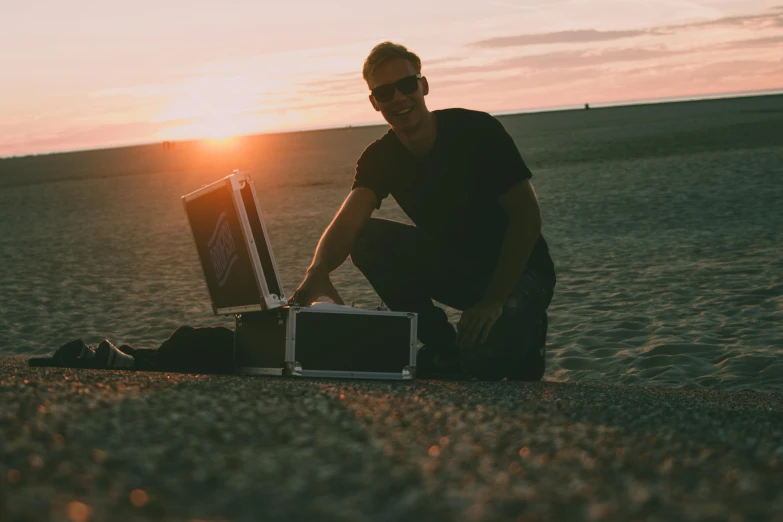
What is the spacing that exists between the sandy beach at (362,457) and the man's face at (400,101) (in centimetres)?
186

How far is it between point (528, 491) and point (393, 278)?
3.15 meters

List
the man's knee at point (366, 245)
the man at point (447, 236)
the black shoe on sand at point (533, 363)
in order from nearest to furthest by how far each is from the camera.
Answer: the man at point (447, 236), the black shoe on sand at point (533, 363), the man's knee at point (366, 245)

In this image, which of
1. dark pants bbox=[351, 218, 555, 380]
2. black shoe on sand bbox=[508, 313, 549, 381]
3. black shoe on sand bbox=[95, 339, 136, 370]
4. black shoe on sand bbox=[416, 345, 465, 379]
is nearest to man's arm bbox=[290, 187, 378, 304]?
dark pants bbox=[351, 218, 555, 380]

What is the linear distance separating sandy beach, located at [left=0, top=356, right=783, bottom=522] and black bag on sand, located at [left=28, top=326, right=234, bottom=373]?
101 cm

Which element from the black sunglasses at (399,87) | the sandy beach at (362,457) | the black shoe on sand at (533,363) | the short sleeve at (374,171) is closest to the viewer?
the sandy beach at (362,457)

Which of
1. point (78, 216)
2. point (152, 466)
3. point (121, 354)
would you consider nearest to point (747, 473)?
point (152, 466)

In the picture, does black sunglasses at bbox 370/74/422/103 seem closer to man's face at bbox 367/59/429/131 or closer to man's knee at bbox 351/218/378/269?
man's face at bbox 367/59/429/131

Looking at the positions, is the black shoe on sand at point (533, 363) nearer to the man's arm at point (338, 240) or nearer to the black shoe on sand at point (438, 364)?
the black shoe on sand at point (438, 364)

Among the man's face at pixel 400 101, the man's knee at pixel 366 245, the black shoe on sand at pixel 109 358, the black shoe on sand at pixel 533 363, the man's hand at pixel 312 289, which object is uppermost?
the man's face at pixel 400 101

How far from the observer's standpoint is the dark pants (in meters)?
4.64

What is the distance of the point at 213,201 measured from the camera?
4.43 meters

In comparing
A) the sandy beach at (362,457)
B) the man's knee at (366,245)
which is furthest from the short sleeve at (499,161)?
the sandy beach at (362,457)

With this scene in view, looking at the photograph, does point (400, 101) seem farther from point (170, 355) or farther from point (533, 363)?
point (170, 355)

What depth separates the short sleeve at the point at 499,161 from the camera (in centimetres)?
458
